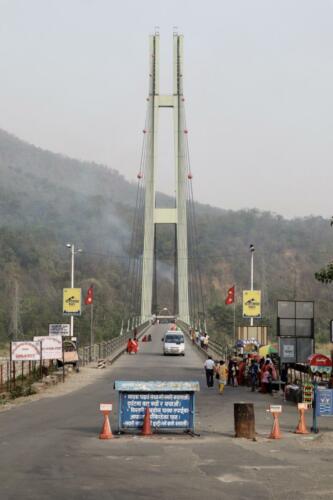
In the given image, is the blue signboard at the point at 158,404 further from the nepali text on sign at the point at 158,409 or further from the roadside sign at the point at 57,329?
the roadside sign at the point at 57,329

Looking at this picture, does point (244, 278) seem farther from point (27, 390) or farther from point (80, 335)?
point (27, 390)

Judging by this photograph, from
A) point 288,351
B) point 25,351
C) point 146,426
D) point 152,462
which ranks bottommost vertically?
point 152,462

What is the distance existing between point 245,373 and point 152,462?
68.5 ft

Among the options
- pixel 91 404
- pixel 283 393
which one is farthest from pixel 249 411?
pixel 283 393

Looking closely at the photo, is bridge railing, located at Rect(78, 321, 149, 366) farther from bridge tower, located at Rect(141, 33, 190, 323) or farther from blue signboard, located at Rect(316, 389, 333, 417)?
bridge tower, located at Rect(141, 33, 190, 323)

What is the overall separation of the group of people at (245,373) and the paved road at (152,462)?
715 centimetres

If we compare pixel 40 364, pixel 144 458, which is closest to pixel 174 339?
pixel 40 364

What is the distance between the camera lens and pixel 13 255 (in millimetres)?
164750

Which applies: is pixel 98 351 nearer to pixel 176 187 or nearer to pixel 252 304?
pixel 252 304

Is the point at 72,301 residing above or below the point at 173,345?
above

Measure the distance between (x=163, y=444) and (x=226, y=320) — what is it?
342ft

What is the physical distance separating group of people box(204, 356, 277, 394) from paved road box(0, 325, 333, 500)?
7147 mm

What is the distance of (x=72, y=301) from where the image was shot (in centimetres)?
4822

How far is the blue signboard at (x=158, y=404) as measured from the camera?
18625 mm
